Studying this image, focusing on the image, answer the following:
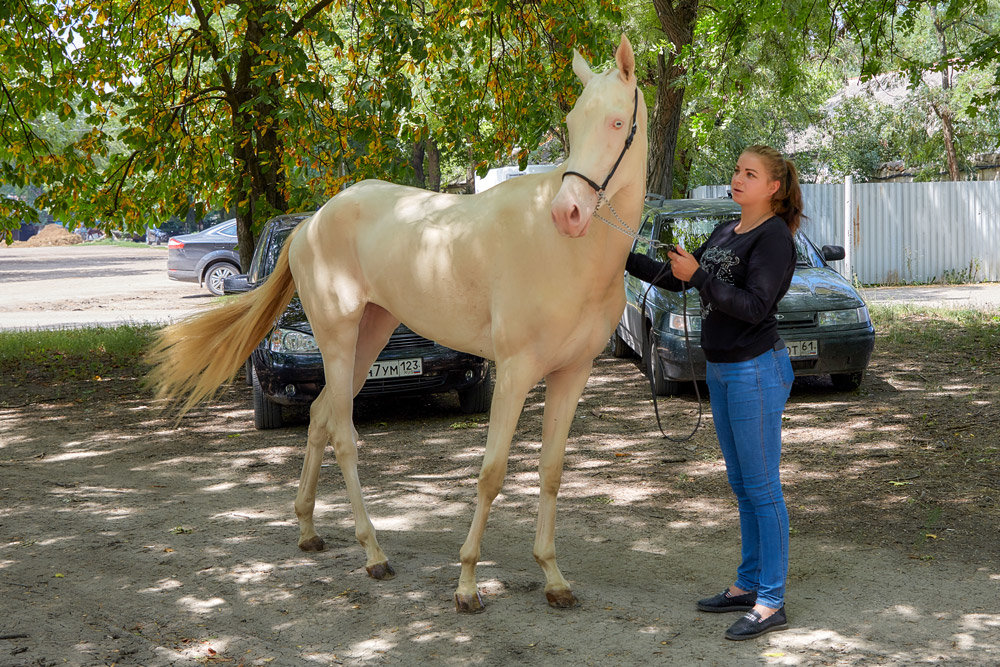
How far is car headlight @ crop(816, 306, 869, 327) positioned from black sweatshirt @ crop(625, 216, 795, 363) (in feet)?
17.7

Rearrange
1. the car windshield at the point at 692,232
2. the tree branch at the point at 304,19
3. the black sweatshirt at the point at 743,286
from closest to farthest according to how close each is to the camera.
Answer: the black sweatshirt at the point at 743,286 < the tree branch at the point at 304,19 < the car windshield at the point at 692,232

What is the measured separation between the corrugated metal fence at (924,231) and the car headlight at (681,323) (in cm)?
1173

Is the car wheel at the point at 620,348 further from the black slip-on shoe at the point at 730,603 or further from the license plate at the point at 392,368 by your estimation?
the black slip-on shoe at the point at 730,603

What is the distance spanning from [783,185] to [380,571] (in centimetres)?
268

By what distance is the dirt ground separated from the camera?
413 cm

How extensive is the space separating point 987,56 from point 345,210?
8.86 metres

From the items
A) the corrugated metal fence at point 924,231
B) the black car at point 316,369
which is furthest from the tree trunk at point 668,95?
the corrugated metal fence at point 924,231

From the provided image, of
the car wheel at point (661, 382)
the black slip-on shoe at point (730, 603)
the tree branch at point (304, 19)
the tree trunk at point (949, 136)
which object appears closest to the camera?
the black slip-on shoe at point (730, 603)

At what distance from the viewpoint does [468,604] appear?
4.46 metres

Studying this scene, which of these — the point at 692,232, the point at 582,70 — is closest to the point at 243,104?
the point at 692,232

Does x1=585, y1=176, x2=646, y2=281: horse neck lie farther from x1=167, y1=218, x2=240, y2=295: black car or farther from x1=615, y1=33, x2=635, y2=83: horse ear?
x1=167, y1=218, x2=240, y2=295: black car

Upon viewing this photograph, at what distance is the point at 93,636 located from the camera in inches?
163

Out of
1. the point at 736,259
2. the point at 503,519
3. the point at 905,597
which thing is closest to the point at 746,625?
the point at 905,597

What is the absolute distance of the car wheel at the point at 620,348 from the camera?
12.5m
